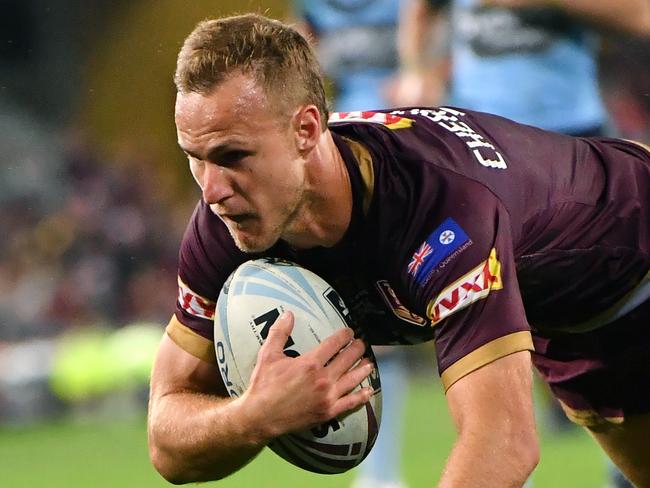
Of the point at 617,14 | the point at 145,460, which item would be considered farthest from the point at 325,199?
the point at 145,460

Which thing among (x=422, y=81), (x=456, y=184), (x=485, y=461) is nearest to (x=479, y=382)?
(x=485, y=461)

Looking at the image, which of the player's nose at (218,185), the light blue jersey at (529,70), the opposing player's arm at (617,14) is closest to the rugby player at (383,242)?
the player's nose at (218,185)

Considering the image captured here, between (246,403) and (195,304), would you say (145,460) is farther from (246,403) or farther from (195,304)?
(246,403)

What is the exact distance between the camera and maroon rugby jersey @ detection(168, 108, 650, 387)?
3.09 metres

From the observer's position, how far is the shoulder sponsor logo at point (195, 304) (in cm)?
362

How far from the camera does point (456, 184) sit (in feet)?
10.5

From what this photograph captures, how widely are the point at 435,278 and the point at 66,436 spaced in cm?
695

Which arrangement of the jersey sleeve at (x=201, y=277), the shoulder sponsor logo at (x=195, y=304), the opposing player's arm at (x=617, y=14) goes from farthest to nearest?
the opposing player's arm at (x=617, y=14), the shoulder sponsor logo at (x=195, y=304), the jersey sleeve at (x=201, y=277)

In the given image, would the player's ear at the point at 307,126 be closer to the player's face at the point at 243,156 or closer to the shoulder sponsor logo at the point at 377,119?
the player's face at the point at 243,156

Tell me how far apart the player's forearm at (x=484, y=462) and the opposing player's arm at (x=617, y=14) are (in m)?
2.48

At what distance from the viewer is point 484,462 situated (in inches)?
116

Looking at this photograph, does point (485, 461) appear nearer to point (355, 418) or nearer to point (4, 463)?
point (355, 418)

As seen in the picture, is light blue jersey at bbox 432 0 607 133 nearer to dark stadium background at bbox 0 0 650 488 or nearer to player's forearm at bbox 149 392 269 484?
dark stadium background at bbox 0 0 650 488

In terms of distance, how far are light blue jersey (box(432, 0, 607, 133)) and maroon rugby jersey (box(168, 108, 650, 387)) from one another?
164 centimetres
